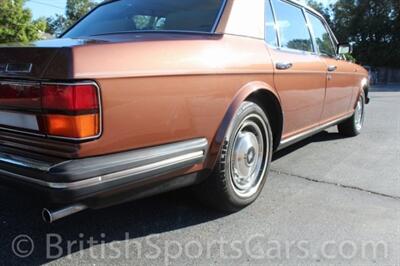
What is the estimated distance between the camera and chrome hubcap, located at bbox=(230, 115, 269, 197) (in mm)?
3260

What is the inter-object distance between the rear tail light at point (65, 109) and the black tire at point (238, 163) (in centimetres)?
105

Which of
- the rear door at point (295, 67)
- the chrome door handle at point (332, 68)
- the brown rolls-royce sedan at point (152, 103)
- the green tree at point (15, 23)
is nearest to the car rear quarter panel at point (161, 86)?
the brown rolls-royce sedan at point (152, 103)

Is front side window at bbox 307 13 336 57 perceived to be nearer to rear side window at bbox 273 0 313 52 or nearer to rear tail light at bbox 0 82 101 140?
rear side window at bbox 273 0 313 52

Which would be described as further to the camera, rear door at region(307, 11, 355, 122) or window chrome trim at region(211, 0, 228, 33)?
rear door at region(307, 11, 355, 122)

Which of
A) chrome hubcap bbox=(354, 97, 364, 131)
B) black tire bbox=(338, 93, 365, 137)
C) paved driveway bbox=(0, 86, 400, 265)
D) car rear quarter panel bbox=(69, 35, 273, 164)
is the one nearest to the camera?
car rear quarter panel bbox=(69, 35, 273, 164)

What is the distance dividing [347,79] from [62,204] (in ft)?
13.9

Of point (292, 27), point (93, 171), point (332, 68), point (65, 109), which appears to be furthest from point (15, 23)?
point (93, 171)

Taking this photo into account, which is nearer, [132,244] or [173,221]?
[132,244]

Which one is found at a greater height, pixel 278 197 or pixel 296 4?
pixel 296 4

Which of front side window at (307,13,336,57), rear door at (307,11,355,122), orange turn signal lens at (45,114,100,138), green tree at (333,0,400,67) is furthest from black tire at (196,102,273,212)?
green tree at (333,0,400,67)

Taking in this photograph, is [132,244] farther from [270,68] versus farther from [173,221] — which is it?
[270,68]

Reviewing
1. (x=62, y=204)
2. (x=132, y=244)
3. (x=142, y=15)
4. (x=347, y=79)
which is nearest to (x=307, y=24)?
(x=347, y=79)

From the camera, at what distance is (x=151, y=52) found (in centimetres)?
250

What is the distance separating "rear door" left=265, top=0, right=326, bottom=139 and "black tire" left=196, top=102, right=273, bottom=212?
14.7 inches
